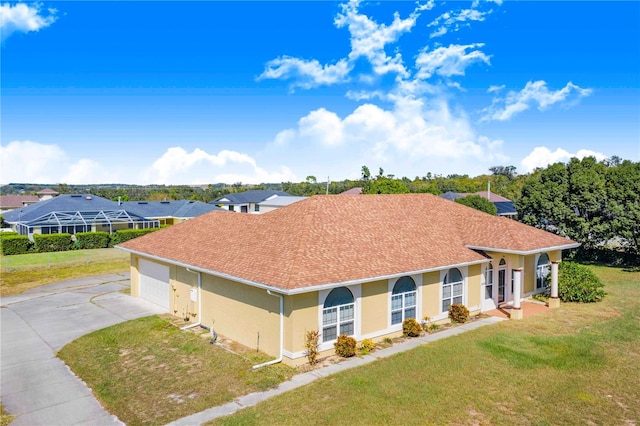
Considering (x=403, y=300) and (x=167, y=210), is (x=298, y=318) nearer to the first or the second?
(x=403, y=300)

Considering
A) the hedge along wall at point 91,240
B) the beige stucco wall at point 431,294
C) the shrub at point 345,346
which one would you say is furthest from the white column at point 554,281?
the hedge along wall at point 91,240

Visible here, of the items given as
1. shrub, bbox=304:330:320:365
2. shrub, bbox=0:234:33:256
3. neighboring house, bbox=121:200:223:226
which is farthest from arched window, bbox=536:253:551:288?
neighboring house, bbox=121:200:223:226

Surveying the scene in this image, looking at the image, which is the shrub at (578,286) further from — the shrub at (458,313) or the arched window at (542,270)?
the shrub at (458,313)

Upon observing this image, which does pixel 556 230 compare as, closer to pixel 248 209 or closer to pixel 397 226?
pixel 397 226

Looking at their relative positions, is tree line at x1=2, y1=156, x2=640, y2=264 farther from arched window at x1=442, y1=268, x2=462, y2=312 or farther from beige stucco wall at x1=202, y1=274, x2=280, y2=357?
beige stucco wall at x1=202, y1=274, x2=280, y2=357

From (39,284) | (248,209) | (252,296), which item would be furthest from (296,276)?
(248,209)

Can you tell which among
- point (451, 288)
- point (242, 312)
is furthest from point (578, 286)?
point (242, 312)
